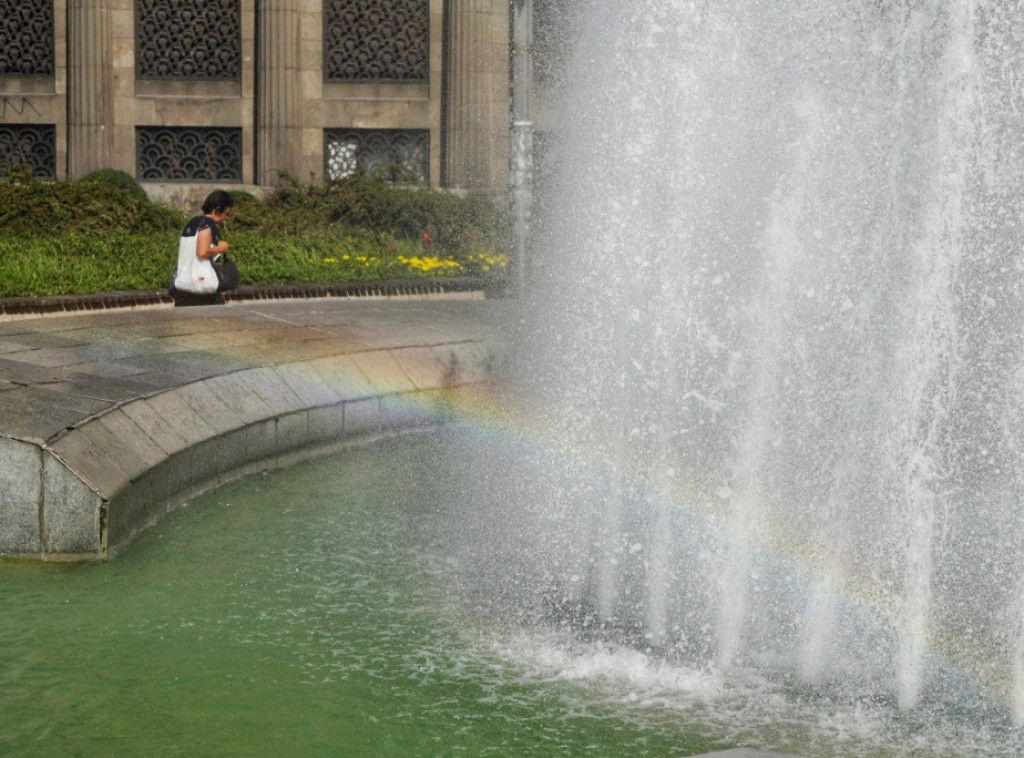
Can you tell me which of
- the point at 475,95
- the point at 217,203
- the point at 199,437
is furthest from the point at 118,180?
the point at 199,437

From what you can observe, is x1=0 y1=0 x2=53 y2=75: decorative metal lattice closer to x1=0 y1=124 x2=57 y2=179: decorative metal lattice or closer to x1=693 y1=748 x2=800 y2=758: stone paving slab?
x1=0 y1=124 x2=57 y2=179: decorative metal lattice

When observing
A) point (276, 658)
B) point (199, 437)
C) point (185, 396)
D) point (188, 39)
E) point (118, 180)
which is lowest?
point (276, 658)

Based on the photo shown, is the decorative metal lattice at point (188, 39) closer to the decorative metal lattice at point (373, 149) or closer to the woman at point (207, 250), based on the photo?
the decorative metal lattice at point (373, 149)

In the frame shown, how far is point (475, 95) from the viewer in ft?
69.2

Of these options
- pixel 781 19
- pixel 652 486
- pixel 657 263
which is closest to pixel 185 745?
pixel 652 486

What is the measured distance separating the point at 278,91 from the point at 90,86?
2.58 metres

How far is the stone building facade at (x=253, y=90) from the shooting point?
21125mm

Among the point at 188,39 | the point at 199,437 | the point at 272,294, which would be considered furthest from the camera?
the point at 188,39

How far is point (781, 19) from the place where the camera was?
7148mm

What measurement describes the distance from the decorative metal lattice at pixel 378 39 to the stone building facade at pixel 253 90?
19 millimetres

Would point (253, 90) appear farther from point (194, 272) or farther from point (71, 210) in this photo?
point (194, 272)

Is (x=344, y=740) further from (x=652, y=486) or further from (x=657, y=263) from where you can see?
(x=657, y=263)

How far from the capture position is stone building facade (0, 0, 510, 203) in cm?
2112

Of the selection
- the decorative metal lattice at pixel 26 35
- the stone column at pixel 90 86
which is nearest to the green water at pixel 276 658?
the stone column at pixel 90 86
